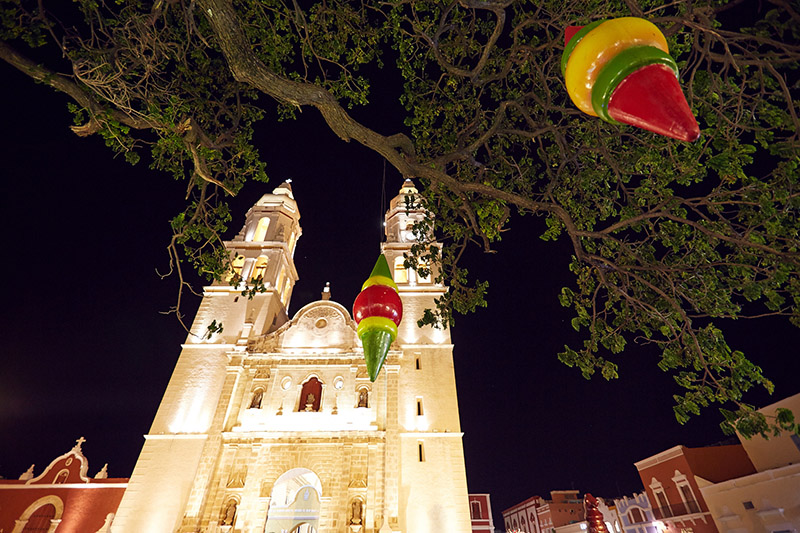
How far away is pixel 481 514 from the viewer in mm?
27922

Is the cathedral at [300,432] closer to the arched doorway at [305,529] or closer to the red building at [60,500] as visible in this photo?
the arched doorway at [305,529]

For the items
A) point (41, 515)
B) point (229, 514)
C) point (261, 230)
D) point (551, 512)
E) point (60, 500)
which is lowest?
point (229, 514)

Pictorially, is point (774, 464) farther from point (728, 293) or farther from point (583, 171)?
point (583, 171)

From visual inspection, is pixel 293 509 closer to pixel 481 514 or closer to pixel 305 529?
pixel 305 529

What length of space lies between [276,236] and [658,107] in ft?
69.0

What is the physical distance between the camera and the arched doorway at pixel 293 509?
17.9m

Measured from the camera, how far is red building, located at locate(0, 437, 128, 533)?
51.2ft

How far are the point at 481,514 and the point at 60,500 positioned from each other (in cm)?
2477

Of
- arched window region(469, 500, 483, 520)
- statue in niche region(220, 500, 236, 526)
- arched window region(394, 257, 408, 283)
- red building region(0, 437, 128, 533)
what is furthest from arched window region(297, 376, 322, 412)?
arched window region(469, 500, 483, 520)

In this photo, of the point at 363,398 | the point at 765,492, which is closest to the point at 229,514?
the point at 363,398

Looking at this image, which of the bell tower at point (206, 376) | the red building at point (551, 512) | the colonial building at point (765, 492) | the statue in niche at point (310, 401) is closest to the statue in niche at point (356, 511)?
the statue in niche at point (310, 401)

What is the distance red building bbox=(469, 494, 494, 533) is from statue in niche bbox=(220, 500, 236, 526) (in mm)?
19162

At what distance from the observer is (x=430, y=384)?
16.4 metres

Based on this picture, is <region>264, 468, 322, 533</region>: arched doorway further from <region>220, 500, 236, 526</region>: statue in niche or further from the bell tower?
the bell tower
